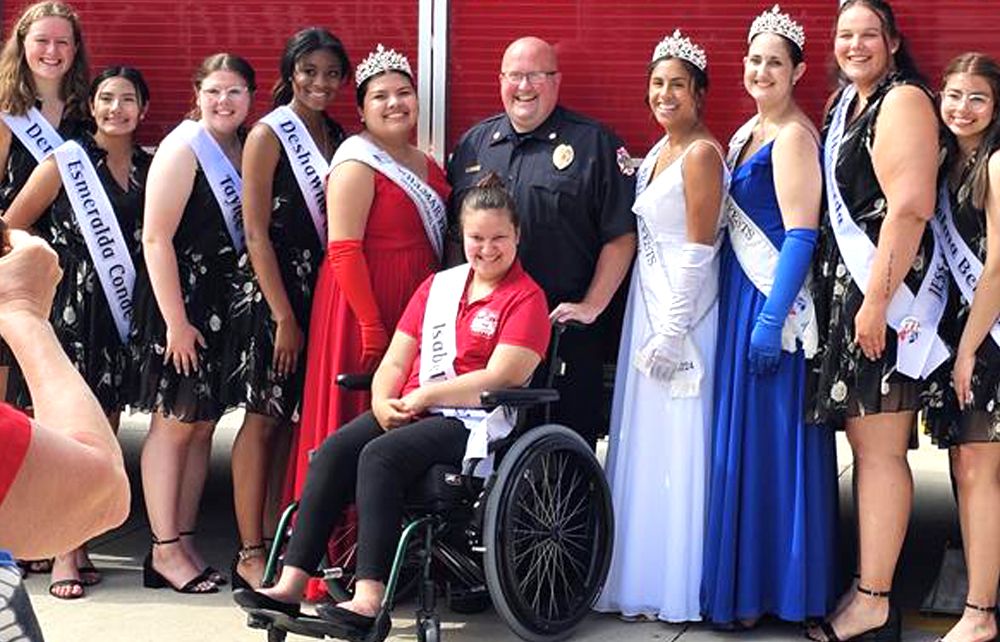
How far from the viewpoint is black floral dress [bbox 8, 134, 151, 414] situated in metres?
5.47

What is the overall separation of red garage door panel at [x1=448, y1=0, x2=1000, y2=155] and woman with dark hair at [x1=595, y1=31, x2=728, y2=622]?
0.20 metres

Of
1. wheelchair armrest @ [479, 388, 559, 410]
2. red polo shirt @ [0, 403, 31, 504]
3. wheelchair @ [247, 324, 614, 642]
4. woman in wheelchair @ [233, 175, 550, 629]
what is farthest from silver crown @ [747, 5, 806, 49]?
red polo shirt @ [0, 403, 31, 504]

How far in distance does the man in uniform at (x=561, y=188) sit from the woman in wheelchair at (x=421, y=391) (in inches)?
8.8

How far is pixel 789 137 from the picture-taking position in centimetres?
487

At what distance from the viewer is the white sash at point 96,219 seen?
5.42 meters

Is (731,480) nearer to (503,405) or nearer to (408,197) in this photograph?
(503,405)

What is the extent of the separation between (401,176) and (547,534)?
119 cm

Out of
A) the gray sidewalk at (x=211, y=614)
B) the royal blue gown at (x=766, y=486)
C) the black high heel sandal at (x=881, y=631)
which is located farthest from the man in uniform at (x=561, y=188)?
the black high heel sandal at (x=881, y=631)

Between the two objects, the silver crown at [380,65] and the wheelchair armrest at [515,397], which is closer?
the wheelchair armrest at [515,397]

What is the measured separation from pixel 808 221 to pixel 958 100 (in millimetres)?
526

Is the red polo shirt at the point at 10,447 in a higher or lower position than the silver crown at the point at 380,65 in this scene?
lower

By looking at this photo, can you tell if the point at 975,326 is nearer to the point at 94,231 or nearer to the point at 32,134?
the point at 94,231

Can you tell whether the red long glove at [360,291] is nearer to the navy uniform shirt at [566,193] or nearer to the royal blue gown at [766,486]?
the navy uniform shirt at [566,193]

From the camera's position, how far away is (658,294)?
16.6 ft
